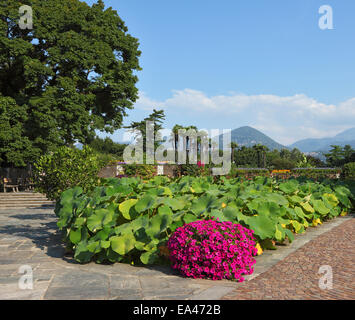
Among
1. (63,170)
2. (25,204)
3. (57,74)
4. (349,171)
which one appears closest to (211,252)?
(63,170)

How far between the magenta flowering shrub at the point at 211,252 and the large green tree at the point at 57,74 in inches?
616

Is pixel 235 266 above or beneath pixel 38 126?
beneath

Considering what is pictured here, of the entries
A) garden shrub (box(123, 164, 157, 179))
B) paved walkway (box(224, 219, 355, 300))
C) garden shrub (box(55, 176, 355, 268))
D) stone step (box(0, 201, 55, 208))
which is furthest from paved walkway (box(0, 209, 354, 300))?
garden shrub (box(123, 164, 157, 179))

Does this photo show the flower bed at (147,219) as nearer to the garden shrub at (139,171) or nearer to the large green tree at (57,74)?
the large green tree at (57,74)

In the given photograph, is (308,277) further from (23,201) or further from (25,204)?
(23,201)

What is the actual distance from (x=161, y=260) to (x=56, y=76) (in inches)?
747

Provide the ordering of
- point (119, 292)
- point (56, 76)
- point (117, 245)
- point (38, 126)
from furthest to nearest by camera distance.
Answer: point (56, 76) < point (38, 126) < point (117, 245) < point (119, 292)

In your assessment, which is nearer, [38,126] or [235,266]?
[235,266]

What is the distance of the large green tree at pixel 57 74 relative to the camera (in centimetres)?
1842

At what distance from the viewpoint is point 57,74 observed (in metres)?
21.3

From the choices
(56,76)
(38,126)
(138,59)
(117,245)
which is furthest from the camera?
(138,59)

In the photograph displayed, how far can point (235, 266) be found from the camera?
4398mm

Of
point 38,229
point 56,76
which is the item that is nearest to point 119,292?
point 38,229
